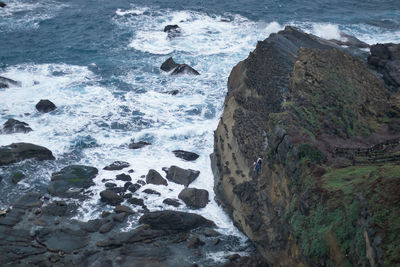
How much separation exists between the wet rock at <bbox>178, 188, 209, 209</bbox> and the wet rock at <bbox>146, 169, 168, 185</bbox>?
5.81ft

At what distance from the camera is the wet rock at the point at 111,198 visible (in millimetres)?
27031

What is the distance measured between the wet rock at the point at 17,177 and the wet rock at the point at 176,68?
19.6 metres

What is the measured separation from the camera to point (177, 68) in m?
44.5

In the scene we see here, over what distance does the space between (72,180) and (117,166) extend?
316 cm

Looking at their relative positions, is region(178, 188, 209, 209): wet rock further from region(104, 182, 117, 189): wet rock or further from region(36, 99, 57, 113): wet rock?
region(36, 99, 57, 113): wet rock

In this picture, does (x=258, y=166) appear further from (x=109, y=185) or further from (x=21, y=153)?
(x=21, y=153)

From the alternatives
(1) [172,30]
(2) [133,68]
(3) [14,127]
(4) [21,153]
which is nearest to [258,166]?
(4) [21,153]

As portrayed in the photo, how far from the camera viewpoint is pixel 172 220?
2508cm

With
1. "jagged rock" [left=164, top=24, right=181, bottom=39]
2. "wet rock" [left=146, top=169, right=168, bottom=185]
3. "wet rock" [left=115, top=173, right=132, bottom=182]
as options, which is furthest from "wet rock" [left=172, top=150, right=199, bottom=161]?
"jagged rock" [left=164, top=24, right=181, bottom=39]

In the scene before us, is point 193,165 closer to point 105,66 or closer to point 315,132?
point 315,132

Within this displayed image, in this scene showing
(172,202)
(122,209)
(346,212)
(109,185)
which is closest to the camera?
(346,212)

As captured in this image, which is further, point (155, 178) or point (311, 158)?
point (155, 178)

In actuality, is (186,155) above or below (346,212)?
below

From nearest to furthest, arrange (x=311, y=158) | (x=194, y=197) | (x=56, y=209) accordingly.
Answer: (x=311, y=158)
(x=56, y=209)
(x=194, y=197)
